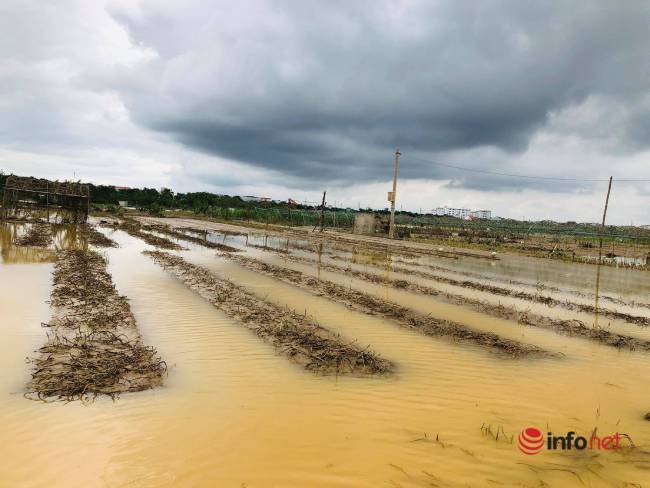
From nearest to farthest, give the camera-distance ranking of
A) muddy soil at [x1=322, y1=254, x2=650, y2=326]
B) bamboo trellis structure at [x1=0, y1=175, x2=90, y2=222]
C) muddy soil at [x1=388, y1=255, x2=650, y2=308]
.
Result: muddy soil at [x1=322, y1=254, x2=650, y2=326] → muddy soil at [x1=388, y1=255, x2=650, y2=308] → bamboo trellis structure at [x1=0, y1=175, x2=90, y2=222]

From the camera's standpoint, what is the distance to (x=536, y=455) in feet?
12.6

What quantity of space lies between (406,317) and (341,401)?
14.8 ft

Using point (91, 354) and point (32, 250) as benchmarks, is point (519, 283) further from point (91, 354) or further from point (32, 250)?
point (32, 250)

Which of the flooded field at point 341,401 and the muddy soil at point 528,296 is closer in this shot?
the flooded field at point 341,401

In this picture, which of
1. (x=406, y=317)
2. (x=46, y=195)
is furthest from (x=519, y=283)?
(x=46, y=195)

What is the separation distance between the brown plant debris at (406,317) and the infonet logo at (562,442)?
269 cm

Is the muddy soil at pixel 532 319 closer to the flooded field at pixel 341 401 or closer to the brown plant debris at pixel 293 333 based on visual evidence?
the flooded field at pixel 341 401

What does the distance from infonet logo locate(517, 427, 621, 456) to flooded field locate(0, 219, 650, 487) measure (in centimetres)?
9

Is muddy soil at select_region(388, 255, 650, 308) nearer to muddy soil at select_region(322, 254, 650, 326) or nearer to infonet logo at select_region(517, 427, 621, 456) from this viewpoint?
muddy soil at select_region(322, 254, 650, 326)

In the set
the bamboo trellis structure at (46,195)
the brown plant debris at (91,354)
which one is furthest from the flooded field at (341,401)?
the bamboo trellis structure at (46,195)

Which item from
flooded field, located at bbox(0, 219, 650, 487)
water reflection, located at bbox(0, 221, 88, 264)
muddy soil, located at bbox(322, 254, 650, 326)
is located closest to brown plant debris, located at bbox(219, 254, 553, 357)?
flooded field, located at bbox(0, 219, 650, 487)

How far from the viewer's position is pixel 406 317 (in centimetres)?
898

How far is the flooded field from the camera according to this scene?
11.2 feet

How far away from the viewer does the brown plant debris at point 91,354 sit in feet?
15.5
